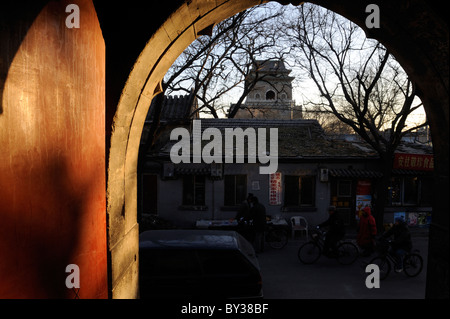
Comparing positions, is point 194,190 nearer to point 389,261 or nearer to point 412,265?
point 389,261

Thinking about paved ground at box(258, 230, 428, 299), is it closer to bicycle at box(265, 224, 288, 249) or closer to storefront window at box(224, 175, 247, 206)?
bicycle at box(265, 224, 288, 249)

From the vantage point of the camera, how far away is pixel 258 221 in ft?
32.5

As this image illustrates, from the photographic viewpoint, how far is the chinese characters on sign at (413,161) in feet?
43.7

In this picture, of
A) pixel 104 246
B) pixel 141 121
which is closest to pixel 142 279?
pixel 104 246

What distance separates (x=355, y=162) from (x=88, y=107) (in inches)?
513

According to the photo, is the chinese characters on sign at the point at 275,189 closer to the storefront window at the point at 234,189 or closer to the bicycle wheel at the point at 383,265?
the storefront window at the point at 234,189

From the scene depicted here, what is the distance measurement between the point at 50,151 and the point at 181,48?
1.98 m

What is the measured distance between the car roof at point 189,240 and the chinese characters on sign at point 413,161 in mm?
10303

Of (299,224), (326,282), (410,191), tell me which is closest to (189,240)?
(326,282)

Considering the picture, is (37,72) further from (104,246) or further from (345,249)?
(345,249)

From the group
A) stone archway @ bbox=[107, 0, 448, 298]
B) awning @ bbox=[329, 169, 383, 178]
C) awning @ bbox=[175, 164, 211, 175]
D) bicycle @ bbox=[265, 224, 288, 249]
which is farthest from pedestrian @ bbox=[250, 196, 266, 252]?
stone archway @ bbox=[107, 0, 448, 298]

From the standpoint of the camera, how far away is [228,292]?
5414mm

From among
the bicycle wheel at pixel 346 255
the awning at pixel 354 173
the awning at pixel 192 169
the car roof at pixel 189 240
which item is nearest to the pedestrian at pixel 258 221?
the bicycle wheel at pixel 346 255
